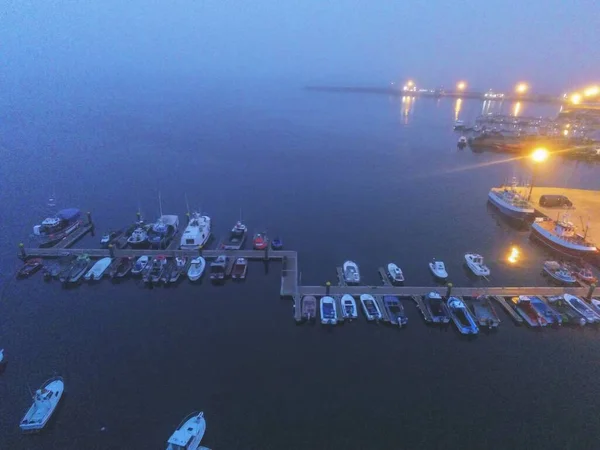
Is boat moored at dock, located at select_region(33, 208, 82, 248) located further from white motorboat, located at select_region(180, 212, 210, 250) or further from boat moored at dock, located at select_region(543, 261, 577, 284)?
boat moored at dock, located at select_region(543, 261, 577, 284)

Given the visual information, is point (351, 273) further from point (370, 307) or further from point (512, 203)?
point (512, 203)

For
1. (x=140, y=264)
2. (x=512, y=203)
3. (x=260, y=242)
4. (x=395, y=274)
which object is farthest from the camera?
(x=512, y=203)

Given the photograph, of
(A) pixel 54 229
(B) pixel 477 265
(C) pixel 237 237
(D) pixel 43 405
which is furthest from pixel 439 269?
(A) pixel 54 229

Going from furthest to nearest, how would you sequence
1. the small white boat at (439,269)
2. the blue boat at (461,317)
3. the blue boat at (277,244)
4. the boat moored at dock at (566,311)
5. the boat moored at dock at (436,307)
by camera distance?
the blue boat at (277,244) < the small white boat at (439,269) < the boat moored at dock at (566,311) < the boat moored at dock at (436,307) < the blue boat at (461,317)

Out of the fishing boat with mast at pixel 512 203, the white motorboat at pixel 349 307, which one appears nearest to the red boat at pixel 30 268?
the white motorboat at pixel 349 307

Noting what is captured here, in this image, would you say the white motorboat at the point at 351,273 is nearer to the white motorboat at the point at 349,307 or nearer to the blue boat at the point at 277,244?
the white motorboat at the point at 349,307

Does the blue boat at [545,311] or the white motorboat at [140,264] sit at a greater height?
the white motorboat at [140,264]

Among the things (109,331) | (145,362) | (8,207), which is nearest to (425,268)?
(145,362)
